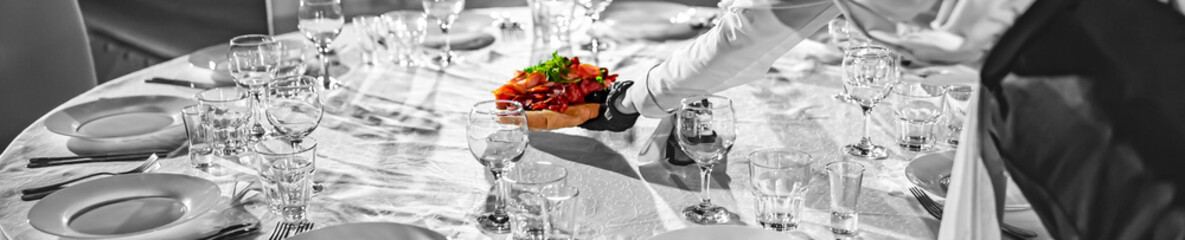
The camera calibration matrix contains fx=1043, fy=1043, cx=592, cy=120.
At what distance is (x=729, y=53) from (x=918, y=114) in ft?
1.63

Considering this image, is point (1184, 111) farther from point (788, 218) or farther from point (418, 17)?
point (418, 17)

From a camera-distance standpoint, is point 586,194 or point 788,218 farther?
point 586,194

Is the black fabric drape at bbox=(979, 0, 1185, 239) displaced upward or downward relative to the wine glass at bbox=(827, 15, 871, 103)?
upward

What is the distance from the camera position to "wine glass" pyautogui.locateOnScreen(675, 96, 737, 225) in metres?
1.43

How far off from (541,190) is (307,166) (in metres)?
0.37

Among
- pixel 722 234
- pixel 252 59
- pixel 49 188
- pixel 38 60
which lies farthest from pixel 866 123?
pixel 38 60

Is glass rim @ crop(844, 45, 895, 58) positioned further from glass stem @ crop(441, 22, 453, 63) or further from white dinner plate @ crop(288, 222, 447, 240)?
glass stem @ crop(441, 22, 453, 63)

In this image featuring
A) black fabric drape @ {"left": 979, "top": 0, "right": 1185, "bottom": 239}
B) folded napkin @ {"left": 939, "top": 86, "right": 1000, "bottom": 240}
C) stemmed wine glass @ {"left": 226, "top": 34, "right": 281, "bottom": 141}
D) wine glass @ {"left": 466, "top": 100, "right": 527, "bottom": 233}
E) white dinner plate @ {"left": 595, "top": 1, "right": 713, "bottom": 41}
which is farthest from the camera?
white dinner plate @ {"left": 595, "top": 1, "right": 713, "bottom": 41}

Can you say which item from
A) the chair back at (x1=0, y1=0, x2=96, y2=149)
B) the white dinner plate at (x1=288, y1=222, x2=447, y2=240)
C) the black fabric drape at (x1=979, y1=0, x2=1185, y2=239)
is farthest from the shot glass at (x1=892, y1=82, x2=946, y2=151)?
the chair back at (x1=0, y1=0, x2=96, y2=149)

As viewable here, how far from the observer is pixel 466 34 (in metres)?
2.54

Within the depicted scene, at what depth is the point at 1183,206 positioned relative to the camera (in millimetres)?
996

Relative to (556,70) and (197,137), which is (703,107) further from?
(197,137)

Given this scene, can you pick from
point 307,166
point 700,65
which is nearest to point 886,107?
point 700,65

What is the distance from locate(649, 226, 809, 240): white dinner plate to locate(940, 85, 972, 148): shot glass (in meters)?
0.58
